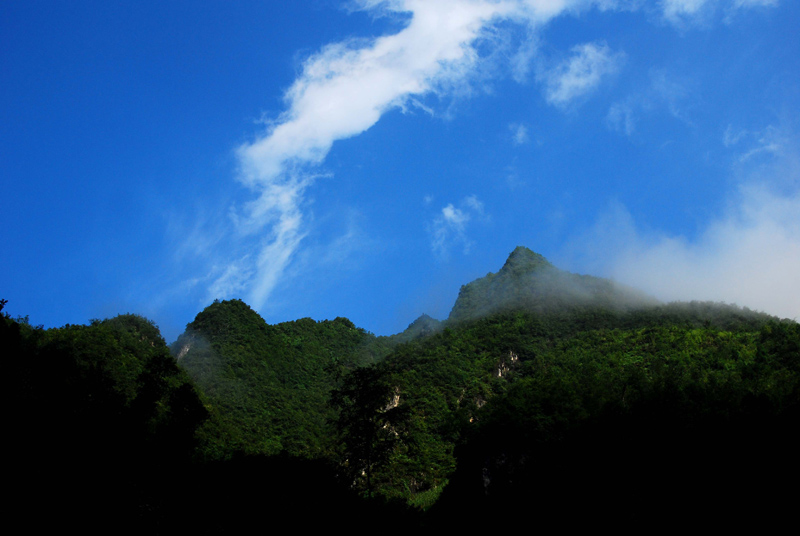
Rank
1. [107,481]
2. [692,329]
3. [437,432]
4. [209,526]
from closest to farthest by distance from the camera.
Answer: [107,481] < [209,526] < [437,432] < [692,329]

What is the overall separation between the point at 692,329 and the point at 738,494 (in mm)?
36385

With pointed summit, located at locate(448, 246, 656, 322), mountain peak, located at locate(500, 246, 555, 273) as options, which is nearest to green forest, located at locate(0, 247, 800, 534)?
pointed summit, located at locate(448, 246, 656, 322)

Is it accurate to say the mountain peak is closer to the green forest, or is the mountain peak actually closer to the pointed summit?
the pointed summit

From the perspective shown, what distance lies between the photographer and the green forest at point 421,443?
2802 cm

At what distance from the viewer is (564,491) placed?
3606 centimetres

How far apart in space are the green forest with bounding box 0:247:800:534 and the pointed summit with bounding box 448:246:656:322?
21.4 meters

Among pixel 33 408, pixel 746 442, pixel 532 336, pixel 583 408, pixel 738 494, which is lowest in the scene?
pixel 738 494

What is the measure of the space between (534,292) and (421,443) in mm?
46660

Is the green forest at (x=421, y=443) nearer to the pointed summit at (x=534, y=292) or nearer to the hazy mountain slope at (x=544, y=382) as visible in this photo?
the hazy mountain slope at (x=544, y=382)

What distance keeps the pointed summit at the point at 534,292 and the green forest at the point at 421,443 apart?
21.4m

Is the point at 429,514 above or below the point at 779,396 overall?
below

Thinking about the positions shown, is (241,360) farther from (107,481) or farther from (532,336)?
(107,481)

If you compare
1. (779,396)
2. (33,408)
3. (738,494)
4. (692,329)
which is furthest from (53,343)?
(692,329)

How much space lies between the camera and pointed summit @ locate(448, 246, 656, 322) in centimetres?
8650
